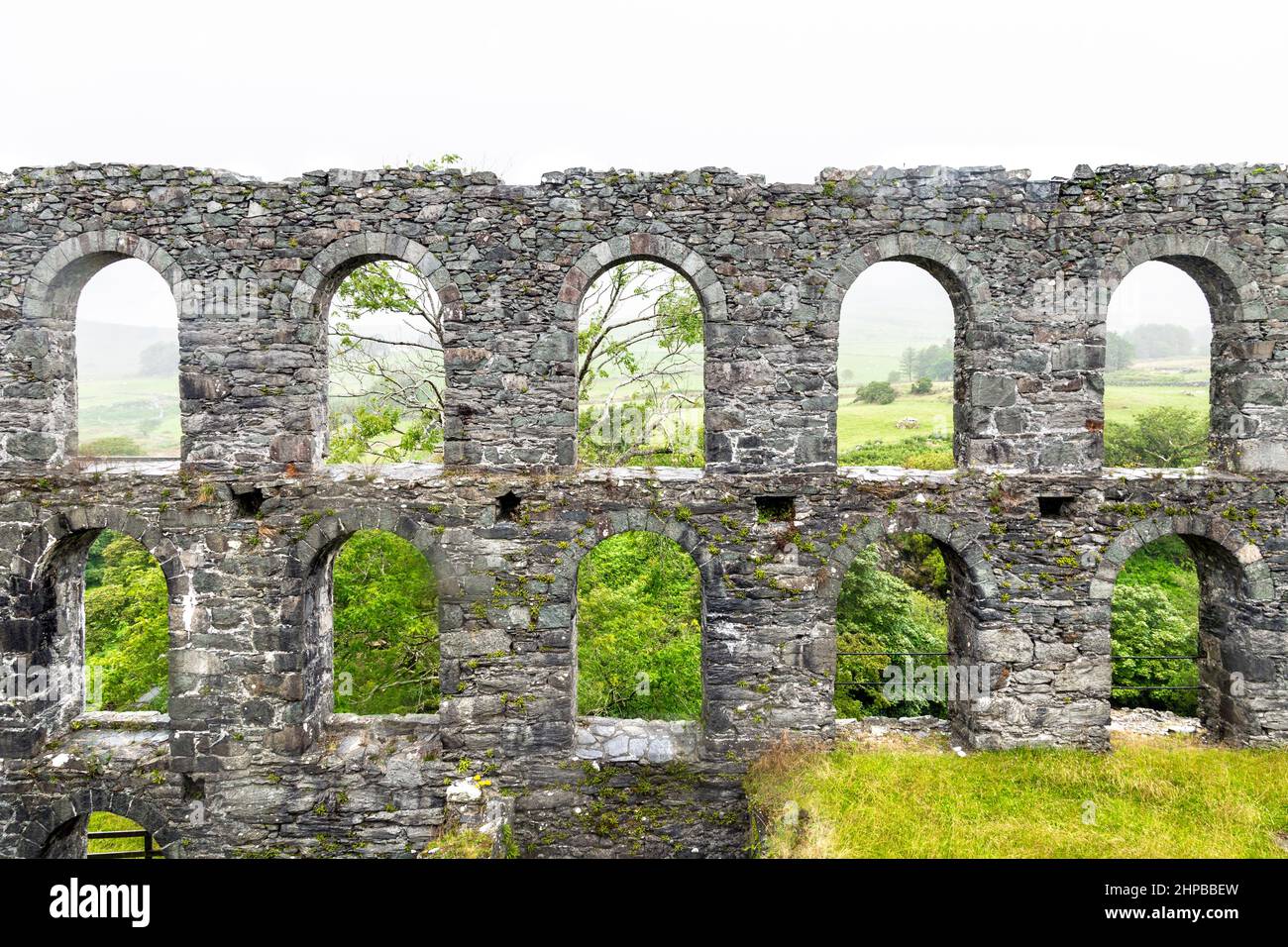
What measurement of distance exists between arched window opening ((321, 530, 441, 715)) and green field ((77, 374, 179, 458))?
33613 mm

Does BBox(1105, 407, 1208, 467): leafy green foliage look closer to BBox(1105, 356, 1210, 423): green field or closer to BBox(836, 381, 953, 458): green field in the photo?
BBox(1105, 356, 1210, 423): green field

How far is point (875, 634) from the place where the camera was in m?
17.1

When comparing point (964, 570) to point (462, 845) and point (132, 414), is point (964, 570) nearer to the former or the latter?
point (462, 845)

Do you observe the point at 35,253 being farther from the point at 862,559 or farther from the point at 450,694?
the point at 862,559

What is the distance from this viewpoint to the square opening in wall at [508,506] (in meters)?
10.1

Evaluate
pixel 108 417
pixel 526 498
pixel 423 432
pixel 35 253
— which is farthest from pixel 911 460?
pixel 108 417

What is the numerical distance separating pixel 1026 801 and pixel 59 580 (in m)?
13.0

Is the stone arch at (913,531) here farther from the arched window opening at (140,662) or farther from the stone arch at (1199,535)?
the arched window opening at (140,662)

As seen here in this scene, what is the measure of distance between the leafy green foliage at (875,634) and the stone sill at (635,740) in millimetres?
6467

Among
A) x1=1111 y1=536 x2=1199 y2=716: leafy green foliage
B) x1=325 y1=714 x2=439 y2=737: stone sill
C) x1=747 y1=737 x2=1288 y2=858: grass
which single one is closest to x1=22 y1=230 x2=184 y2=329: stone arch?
x1=325 y1=714 x2=439 y2=737: stone sill

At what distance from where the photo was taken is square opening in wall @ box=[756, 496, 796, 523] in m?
10.1

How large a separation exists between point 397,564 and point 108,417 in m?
53.7

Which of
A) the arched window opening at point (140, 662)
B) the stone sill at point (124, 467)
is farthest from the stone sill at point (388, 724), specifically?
the stone sill at point (124, 467)

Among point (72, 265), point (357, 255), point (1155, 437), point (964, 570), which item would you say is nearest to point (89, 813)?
point (72, 265)
